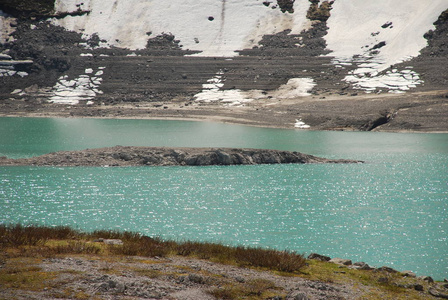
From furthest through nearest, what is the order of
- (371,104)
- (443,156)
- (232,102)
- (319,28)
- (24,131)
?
(319,28), (232,102), (371,104), (24,131), (443,156)

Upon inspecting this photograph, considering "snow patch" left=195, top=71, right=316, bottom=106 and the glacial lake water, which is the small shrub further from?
"snow patch" left=195, top=71, right=316, bottom=106

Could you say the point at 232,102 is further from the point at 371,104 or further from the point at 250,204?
the point at 250,204

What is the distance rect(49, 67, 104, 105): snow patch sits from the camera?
93.1 m

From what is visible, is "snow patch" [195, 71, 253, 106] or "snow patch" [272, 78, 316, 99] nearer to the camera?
"snow patch" [195, 71, 253, 106]

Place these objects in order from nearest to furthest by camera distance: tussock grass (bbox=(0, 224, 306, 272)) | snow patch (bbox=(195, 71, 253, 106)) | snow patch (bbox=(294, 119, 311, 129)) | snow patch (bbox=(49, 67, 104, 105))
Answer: tussock grass (bbox=(0, 224, 306, 272)) < snow patch (bbox=(294, 119, 311, 129)) < snow patch (bbox=(195, 71, 253, 106)) < snow patch (bbox=(49, 67, 104, 105))

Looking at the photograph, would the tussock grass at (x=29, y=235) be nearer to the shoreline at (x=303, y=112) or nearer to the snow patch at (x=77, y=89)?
the shoreline at (x=303, y=112)

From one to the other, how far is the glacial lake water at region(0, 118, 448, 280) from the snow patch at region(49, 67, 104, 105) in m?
34.4

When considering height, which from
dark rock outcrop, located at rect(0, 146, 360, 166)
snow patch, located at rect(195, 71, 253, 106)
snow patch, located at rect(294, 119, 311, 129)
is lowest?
dark rock outcrop, located at rect(0, 146, 360, 166)

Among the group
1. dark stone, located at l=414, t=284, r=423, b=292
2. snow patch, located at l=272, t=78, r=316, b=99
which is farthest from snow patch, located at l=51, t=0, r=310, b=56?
dark stone, located at l=414, t=284, r=423, b=292

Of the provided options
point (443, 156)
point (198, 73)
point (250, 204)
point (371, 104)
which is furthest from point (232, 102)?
point (250, 204)

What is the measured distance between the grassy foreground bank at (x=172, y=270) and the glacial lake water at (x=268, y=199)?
7.56 meters

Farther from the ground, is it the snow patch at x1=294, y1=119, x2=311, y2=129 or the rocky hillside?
the rocky hillside

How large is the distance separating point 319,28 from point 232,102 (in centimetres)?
4084

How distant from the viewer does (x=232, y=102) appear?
88.3 metres
